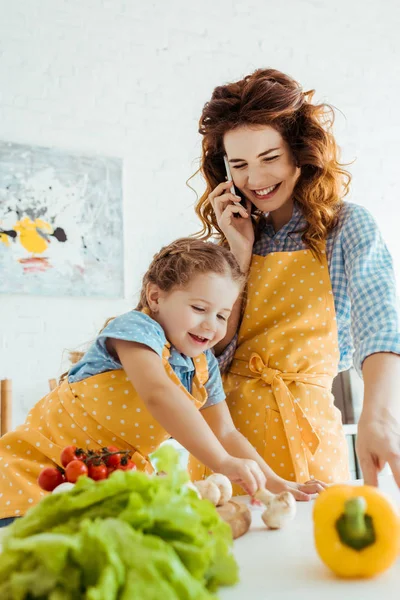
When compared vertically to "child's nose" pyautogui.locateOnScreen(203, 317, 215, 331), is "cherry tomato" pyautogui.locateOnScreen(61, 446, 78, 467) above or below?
below

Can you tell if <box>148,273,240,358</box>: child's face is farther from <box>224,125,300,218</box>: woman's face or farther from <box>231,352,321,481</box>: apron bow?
<box>224,125,300,218</box>: woman's face

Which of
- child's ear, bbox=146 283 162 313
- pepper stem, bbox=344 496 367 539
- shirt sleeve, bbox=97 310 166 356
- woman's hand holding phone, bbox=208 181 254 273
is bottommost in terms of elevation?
pepper stem, bbox=344 496 367 539

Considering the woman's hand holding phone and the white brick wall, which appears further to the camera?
the white brick wall

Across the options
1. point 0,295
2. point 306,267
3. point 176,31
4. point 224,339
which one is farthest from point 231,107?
point 176,31

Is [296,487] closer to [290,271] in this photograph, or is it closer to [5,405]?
[290,271]

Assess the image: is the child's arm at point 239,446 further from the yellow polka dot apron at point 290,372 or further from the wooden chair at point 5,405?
the wooden chair at point 5,405

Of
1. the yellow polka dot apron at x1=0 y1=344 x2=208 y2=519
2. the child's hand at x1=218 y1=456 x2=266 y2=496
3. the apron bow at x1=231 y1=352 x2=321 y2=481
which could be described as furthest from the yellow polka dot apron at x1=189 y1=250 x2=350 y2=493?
→ the child's hand at x1=218 y1=456 x2=266 y2=496

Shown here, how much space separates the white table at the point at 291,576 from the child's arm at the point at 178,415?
169 millimetres

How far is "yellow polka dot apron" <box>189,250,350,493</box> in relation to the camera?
1.33 metres

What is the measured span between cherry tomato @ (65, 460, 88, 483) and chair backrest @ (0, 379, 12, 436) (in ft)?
5.81

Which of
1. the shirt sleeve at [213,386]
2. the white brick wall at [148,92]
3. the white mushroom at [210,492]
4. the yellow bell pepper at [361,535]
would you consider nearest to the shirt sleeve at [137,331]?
the shirt sleeve at [213,386]

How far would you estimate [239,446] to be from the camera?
125cm

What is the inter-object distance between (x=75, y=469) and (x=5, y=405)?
181 cm

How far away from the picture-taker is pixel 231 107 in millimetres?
1459
